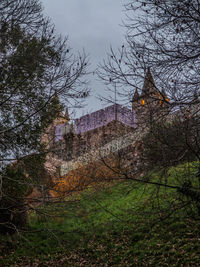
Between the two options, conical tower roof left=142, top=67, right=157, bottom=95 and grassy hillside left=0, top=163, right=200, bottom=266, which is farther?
grassy hillside left=0, top=163, right=200, bottom=266

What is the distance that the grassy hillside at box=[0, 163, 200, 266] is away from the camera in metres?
6.65

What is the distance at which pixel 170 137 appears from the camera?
6.43m

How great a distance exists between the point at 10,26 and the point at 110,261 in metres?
6.34

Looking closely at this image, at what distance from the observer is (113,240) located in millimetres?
8938

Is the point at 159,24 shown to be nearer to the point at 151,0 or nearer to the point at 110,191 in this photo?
the point at 151,0

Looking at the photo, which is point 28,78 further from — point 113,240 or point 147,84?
point 113,240

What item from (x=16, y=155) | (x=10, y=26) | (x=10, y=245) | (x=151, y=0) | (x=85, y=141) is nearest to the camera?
(x=151, y=0)

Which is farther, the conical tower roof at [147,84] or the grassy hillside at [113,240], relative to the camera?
the grassy hillside at [113,240]

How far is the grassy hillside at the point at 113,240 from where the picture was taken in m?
6.65

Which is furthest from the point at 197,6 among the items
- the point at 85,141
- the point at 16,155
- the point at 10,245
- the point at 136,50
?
the point at 85,141

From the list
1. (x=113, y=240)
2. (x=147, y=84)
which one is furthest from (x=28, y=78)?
(x=113, y=240)

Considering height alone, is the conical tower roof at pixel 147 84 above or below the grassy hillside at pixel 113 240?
above

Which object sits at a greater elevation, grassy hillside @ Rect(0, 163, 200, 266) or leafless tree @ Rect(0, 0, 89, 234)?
leafless tree @ Rect(0, 0, 89, 234)

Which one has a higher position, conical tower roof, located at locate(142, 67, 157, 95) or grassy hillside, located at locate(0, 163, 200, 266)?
conical tower roof, located at locate(142, 67, 157, 95)
